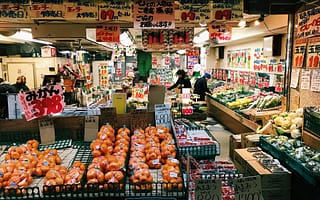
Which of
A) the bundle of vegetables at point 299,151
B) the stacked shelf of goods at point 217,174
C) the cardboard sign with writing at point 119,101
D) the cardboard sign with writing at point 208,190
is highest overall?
the cardboard sign with writing at point 119,101

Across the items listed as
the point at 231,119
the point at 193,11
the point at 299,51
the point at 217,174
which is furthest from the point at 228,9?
the point at 231,119

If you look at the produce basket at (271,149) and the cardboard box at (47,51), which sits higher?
the cardboard box at (47,51)

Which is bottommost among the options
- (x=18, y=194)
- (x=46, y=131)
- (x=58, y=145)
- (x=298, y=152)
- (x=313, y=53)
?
(x=298, y=152)

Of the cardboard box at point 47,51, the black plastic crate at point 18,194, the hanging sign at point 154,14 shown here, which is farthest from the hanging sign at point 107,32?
the cardboard box at point 47,51

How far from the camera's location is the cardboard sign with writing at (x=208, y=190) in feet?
6.30

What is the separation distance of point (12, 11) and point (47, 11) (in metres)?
0.64

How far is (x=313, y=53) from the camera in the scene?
475 centimetres

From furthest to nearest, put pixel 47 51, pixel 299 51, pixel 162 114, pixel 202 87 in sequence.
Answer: pixel 202 87 → pixel 47 51 → pixel 299 51 → pixel 162 114

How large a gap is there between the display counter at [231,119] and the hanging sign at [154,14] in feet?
9.97

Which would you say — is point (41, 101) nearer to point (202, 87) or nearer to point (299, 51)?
point (299, 51)

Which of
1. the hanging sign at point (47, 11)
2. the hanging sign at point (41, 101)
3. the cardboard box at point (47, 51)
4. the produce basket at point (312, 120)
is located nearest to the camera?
the hanging sign at point (41, 101)

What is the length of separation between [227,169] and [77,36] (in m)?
4.75

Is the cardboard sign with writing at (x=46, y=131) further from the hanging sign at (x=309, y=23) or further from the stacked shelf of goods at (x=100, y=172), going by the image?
the hanging sign at (x=309, y=23)

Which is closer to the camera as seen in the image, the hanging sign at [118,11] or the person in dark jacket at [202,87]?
the hanging sign at [118,11]
